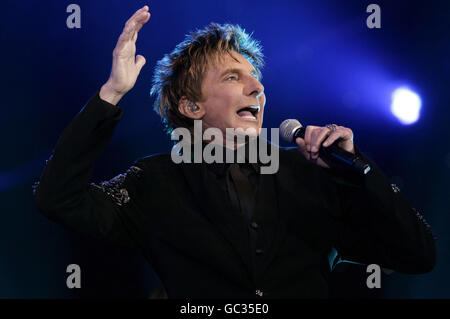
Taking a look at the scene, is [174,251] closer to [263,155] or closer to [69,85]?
[263,155]

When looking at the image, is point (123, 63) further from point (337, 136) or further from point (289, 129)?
point (337, 136)

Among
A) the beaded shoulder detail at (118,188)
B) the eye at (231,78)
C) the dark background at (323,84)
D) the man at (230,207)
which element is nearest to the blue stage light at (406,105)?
the dark background at (323,84)

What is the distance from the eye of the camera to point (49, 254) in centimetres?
187

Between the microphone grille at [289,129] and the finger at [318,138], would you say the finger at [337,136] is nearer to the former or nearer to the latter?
the finger at [318,138]

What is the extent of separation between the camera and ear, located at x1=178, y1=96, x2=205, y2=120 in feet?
5.73

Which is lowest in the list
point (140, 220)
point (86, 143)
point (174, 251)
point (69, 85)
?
point (174, 251)

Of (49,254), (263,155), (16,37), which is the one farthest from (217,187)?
(16,37)

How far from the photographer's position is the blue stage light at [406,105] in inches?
82.4

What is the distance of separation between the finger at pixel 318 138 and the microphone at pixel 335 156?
29 millimetres

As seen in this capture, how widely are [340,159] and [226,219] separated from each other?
48 cm

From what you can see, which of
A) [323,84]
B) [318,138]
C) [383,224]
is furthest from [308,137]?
[323,84]

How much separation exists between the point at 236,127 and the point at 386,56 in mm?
1061

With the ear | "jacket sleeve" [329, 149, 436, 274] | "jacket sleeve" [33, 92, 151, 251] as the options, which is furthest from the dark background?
"jacket sleeve" [329, 149, 436, 274]

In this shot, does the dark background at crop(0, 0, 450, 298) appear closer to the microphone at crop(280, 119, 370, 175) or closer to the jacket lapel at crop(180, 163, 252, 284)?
the jacket lapel at crop(180, 163, 252, 284)
